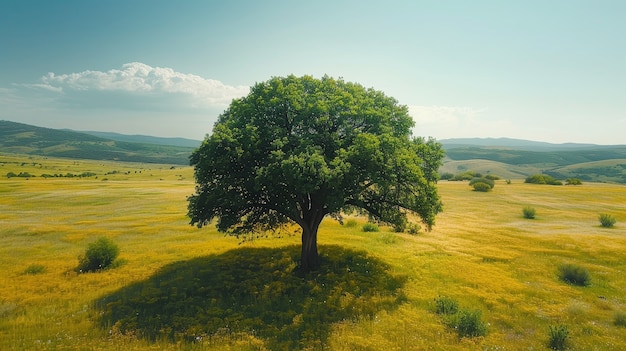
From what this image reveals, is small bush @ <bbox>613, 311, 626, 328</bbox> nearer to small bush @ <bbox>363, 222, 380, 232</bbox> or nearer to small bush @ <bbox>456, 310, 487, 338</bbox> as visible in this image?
small bush @ <bbox>456, 310, 487, 338</bbox>

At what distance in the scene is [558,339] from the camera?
17641mm

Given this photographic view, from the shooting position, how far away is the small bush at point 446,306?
2153cm

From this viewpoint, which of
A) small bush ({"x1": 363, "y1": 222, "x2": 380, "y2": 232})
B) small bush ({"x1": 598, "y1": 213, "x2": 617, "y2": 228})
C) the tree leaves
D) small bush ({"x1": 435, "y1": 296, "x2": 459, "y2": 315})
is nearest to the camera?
small bush ({"x1": 435, "y1": 296, "x2": 459, "y2": 315})

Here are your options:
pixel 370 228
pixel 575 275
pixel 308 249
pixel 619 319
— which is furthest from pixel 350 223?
pixel 619 319

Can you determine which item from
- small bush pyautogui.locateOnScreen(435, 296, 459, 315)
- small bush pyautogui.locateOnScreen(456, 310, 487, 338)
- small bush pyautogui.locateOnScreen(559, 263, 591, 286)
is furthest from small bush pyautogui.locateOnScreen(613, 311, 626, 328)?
small bush pyautogui.locateOnScreen(435, 296, 459, 315)

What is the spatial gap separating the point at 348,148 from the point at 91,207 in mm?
65361

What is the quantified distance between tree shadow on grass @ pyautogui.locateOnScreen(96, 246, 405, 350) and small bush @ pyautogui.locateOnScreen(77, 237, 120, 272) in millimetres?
5654

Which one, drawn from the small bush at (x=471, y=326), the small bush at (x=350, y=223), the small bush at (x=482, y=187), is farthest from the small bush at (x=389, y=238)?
the small bush at (x=482, y=187)

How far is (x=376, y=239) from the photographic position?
4000 cm

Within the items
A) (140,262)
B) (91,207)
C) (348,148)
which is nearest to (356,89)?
(348,148)

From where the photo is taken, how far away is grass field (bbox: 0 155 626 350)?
60.2ft

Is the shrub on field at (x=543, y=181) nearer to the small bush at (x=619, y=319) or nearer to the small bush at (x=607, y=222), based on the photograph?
the small bush at (x=607, y=222)

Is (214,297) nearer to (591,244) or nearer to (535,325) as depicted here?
(535,325)

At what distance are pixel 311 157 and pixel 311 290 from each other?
9.95 metres
